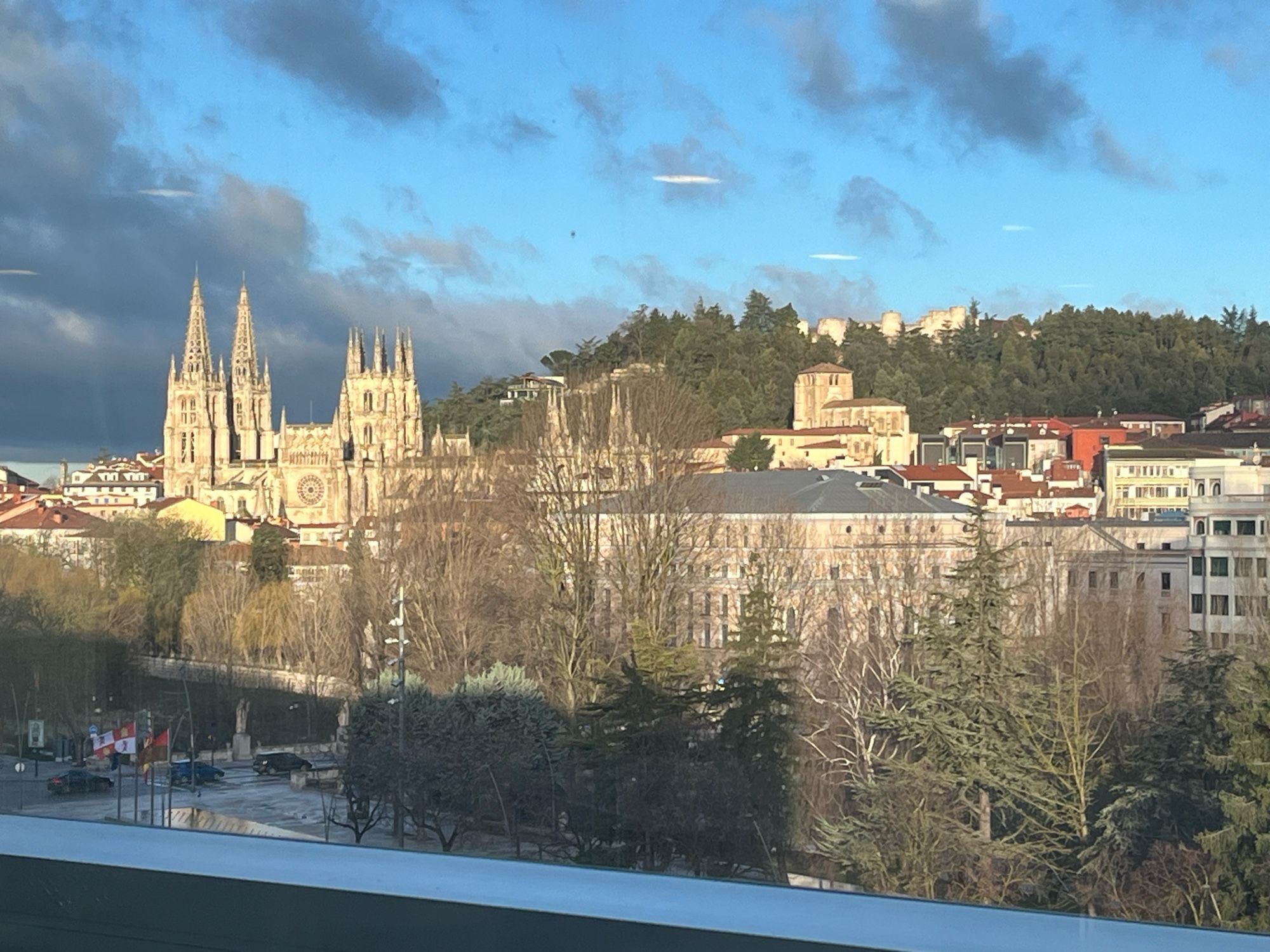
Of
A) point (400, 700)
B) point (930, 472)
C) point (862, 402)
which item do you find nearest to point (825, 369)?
point (862, 402)

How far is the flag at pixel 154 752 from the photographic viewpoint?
12.1 ft

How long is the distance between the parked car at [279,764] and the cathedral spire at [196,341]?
1128mm

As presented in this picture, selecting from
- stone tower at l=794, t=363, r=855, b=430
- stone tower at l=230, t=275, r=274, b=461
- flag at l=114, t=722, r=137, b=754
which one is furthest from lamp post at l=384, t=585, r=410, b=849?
stone tower at l=794, t=363, r=855, b=430

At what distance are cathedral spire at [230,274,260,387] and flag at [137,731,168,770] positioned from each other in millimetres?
1060

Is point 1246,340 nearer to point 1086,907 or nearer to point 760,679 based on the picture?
point 1086,907

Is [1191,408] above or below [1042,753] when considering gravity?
above

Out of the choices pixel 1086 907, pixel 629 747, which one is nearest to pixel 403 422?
pixel 629 747

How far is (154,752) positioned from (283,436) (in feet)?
3.21

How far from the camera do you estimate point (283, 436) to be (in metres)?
3.85

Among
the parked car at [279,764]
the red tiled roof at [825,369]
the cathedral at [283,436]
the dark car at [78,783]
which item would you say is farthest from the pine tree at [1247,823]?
the dark car at [78,783]

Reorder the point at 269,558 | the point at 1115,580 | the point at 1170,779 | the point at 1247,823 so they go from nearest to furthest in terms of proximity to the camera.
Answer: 1. the point at 1247,823
2. the point at 1170,779
3. the point at 1115,580
4. the point at 269,558

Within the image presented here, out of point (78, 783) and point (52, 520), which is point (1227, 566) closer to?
point (78, 783)

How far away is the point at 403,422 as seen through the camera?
12.4 ft

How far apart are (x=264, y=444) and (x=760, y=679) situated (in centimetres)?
163
